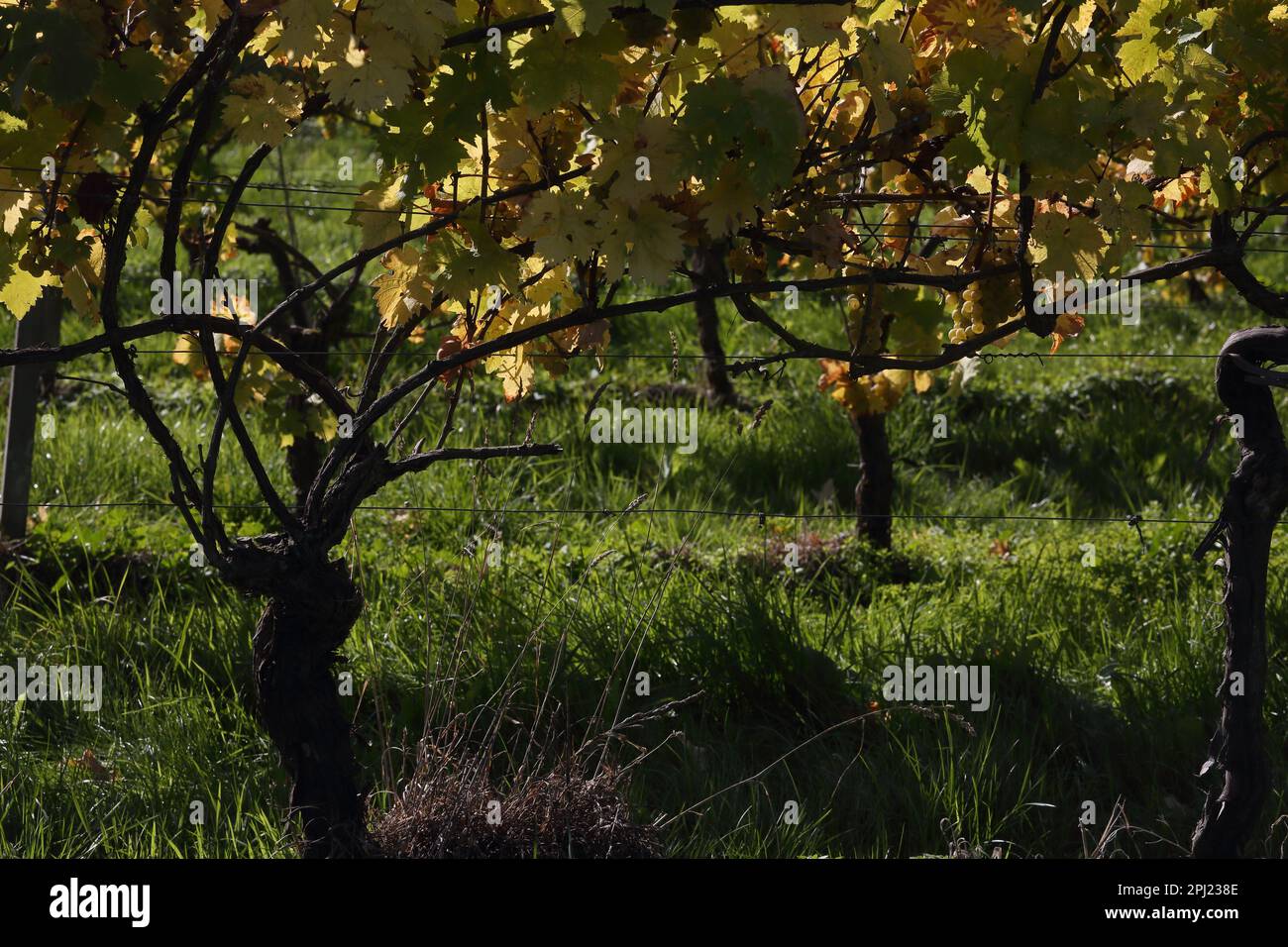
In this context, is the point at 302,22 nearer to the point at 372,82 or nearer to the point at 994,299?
the point at 372,82

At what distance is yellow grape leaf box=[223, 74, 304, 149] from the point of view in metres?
2.61

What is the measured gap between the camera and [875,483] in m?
5.55

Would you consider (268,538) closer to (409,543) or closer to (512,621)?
(512,621)

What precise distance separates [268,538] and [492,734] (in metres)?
0.75

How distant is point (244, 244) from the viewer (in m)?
5.60

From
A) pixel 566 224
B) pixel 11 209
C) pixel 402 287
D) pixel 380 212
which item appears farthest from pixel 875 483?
pixel 11 209

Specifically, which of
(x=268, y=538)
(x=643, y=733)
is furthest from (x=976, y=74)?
(x=643, y=733)

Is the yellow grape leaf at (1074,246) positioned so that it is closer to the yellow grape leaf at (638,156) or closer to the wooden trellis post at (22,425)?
the yellow grape leaf at (638,156)

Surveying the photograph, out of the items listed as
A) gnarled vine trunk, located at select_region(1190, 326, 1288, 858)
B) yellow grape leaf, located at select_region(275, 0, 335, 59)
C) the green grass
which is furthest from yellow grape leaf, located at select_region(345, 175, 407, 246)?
gnarled vine trunk, located at select_region(1190, 326, 1288, 858)

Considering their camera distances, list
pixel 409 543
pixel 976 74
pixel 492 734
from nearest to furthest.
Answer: pixel 976 74 → pixel 492 734 → pixel 409 543

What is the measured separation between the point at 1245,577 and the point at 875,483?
250cm

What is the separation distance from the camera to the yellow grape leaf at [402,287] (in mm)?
2855

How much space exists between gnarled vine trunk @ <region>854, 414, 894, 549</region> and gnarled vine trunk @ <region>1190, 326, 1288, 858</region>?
7.73ft
